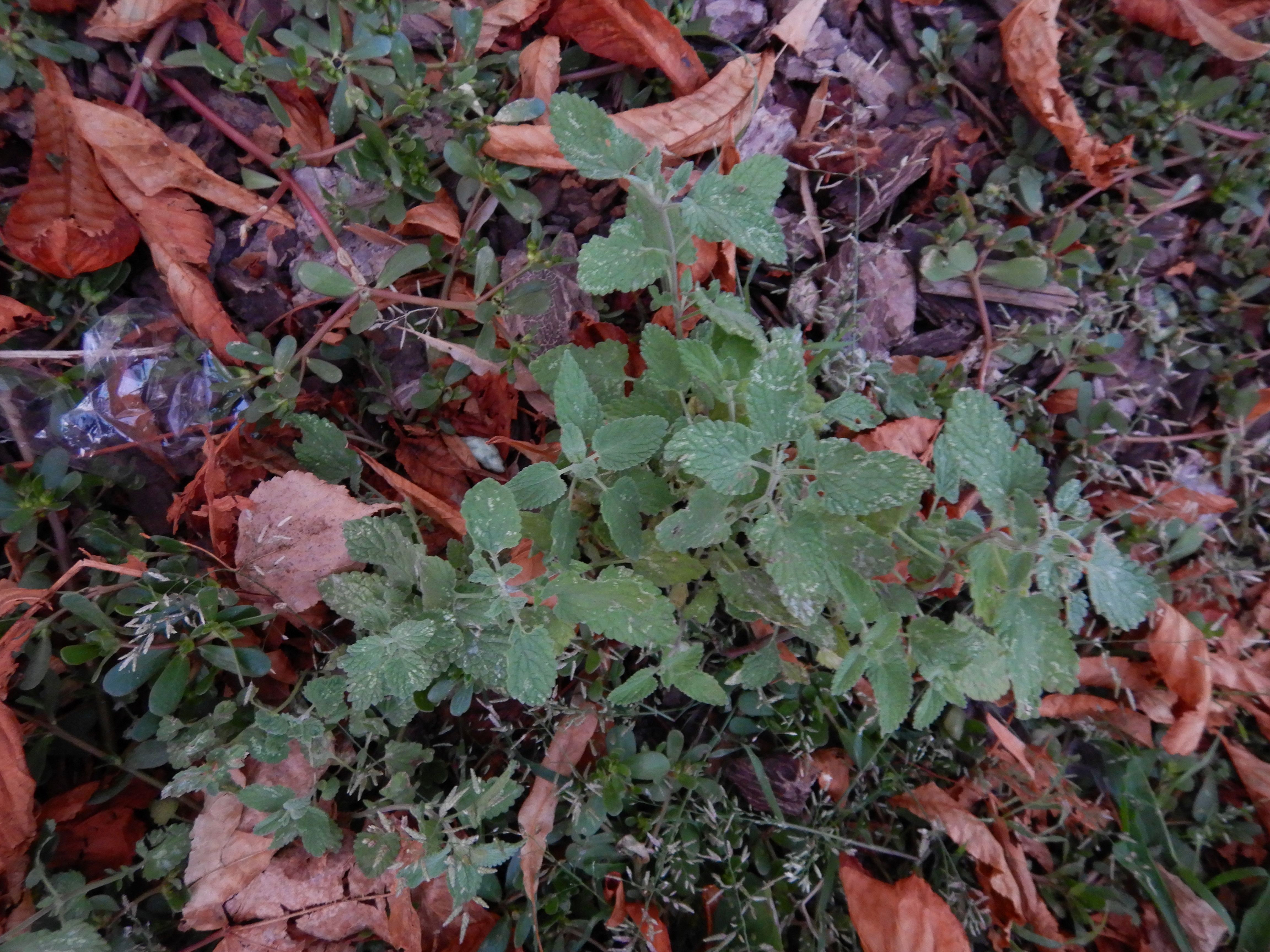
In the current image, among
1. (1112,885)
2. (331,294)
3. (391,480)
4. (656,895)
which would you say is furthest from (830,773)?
(331,294)

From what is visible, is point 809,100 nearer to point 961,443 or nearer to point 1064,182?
point 1064,182

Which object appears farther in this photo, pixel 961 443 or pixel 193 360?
pixel 193 360

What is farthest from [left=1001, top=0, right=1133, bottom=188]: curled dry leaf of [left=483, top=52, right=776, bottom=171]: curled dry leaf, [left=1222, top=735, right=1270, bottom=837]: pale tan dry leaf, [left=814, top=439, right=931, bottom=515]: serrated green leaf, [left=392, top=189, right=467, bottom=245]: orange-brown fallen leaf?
[left=1222, top=735, right=1270, bottom=837]: pale tan dry leaf

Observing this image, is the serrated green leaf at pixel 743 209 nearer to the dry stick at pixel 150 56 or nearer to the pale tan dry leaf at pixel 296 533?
the pale tan dry leaf at pixel 296 533

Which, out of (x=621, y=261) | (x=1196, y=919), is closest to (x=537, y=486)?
(x=621, y=261)

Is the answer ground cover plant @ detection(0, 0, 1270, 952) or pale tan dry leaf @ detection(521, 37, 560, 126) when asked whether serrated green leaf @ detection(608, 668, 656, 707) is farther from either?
pale tan dry leaf @ detection(521, 37, 560, 126)

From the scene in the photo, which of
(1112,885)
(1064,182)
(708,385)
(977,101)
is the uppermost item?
(977,101)

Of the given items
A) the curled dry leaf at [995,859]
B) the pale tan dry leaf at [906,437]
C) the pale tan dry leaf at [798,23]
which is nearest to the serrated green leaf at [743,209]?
the pale tan dry leaf at [906,437]
